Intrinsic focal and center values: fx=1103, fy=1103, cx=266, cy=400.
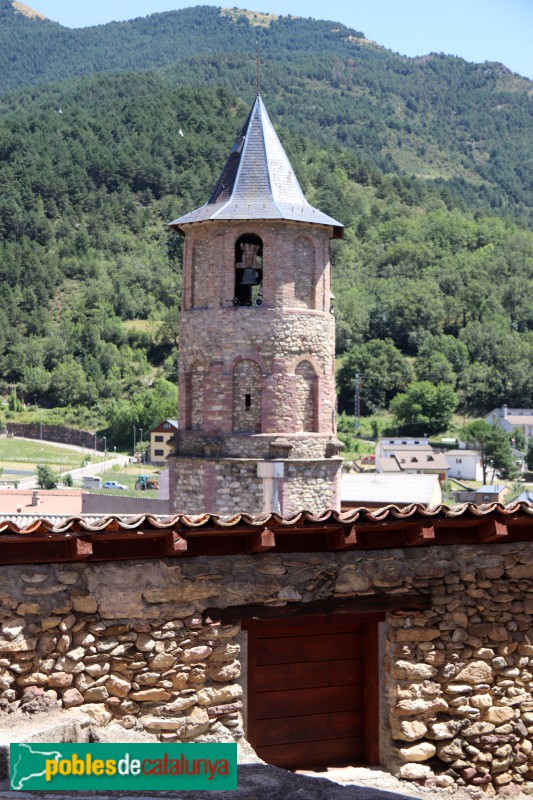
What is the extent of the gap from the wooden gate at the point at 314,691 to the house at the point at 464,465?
66060 mm

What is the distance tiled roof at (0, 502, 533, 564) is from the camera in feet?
22.0

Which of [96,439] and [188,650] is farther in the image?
[96,439]

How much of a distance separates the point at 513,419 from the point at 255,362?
246ft

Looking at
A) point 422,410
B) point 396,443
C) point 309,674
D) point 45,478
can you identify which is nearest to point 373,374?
point 422,410

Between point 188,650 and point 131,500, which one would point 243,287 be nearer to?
point 188,650

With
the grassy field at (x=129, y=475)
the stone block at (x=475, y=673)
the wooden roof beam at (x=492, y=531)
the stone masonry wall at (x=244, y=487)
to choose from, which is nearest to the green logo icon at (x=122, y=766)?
the stone block at (x=475, y=673)

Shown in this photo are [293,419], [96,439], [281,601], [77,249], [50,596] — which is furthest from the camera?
[77,249]

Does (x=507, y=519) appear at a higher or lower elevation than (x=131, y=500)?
higher

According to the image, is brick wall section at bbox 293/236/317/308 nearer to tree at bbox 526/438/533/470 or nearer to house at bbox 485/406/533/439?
tree at bbox 526/438/533/470

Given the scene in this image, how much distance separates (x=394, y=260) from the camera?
12619cm

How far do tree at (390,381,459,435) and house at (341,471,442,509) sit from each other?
169ft

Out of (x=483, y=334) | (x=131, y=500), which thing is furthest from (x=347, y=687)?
(x=483, y=334)

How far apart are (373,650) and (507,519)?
1.32 metres

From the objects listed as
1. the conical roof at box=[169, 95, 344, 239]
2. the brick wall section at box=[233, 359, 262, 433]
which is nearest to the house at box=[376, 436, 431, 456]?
the conical roof at box=[169, 95, 344, 239]
